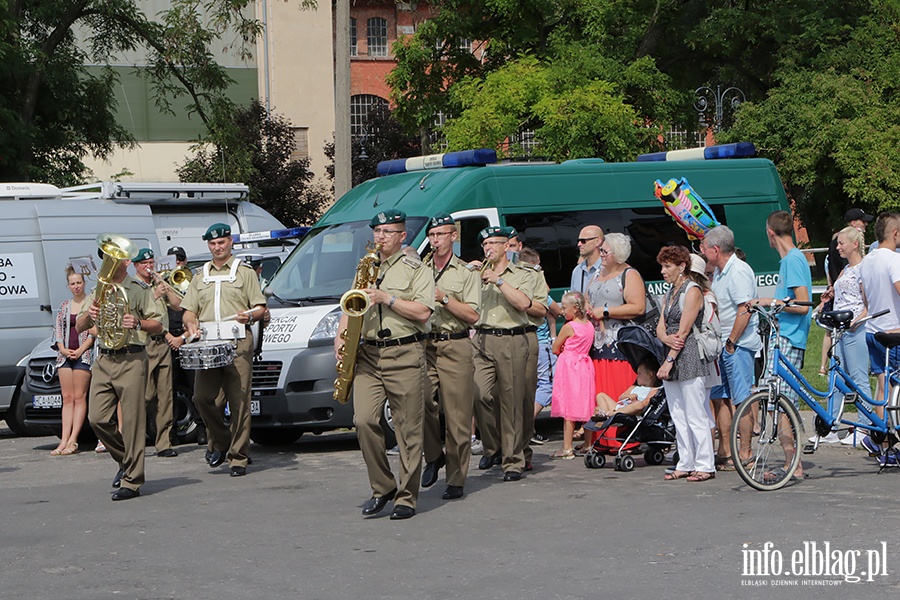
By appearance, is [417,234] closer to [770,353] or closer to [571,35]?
[770,353]

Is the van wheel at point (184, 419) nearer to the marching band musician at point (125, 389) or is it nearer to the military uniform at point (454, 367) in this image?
the marching band musician at point (125, 389)

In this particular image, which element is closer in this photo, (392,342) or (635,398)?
(392,342)

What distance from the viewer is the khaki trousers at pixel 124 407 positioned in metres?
10.1

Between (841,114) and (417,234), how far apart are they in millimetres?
21156

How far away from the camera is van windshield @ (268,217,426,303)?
12664mm

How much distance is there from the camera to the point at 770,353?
936 cm

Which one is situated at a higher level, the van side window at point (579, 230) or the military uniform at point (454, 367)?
the van side window at point (579, 230)

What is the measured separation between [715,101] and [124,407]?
26.3 meters

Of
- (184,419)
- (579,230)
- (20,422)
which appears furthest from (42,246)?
(579,230)

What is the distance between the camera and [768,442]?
9250 millimetres

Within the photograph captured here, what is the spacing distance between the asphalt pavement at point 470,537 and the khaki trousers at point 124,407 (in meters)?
0.32

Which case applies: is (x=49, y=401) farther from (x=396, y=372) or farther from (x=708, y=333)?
(x=708, y=333)

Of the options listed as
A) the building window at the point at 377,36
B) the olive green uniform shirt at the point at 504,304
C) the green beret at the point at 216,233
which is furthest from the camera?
the building window at the point at 377,36

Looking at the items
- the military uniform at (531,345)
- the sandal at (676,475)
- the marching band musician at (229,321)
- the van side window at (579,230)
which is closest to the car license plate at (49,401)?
the marching band musician at (229,321)
